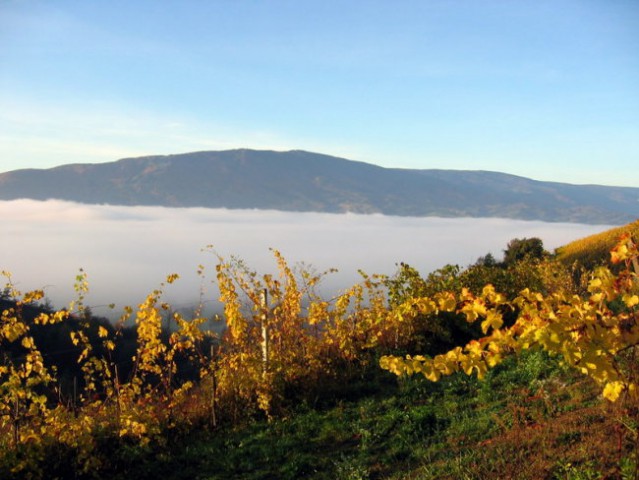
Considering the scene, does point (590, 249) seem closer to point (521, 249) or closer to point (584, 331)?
point (521, 249)

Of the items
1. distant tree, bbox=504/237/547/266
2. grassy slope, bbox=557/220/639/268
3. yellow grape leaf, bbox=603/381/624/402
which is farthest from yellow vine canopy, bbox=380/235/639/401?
distant tree, bbox=504/237/547/266

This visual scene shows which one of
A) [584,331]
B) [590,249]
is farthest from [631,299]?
[590,249]

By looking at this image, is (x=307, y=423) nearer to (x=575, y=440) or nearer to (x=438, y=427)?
(x=438, y=427)

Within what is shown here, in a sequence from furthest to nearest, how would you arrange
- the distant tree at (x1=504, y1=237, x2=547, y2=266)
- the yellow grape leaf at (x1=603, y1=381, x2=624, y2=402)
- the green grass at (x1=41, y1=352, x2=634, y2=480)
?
the distant tree at (x1=504, y1=237, x2=547, y2=266) → the green grass at (x1=41, y1=352, x2=634, y2=480) → the yellow grape leaf at (x1=603, y1=381, x2=624, y2=402)

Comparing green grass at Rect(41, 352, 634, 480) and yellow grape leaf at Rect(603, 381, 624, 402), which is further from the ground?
yellow grape leaf at Rect(603, 381, 624, 402)

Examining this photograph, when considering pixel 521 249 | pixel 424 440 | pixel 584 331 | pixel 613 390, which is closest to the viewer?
pixel 584 331

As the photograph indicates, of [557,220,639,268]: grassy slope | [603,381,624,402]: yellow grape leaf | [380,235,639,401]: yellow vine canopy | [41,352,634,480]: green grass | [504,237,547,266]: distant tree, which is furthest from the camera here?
[504,237,547,266]: distant tree

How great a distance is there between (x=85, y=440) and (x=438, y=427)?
13.8 ft

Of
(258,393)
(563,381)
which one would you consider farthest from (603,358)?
(258,393)

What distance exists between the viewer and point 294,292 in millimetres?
9094

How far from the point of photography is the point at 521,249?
24.9m

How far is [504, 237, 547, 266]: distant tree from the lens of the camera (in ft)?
80.4

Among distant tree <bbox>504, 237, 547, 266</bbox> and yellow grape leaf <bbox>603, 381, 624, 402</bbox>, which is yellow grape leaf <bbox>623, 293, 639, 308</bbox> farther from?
distant tree <bbox>504, 237, 547, 266</bbox>

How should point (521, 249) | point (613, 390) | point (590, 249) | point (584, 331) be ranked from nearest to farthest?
point (584, 331), point (613, 390), point (590, 249), point (521, 249)
